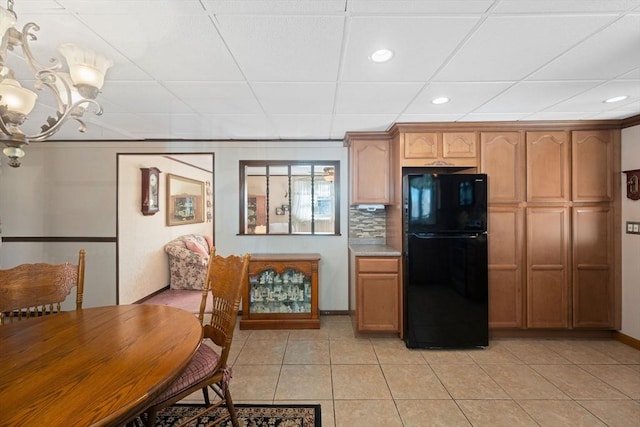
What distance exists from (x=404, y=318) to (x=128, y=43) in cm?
313

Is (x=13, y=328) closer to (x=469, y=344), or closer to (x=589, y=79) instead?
(x=469, y=344)

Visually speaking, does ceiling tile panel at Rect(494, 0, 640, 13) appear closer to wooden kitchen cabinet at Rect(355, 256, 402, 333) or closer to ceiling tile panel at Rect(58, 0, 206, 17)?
ceiling tile panel at Rect(58, 0, 206, 17)

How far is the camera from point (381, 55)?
1.69m

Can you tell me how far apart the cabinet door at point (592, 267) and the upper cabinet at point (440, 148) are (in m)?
1.30

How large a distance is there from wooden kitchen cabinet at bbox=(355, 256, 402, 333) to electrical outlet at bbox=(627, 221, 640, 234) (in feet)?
7.67

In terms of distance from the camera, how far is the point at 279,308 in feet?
11.4

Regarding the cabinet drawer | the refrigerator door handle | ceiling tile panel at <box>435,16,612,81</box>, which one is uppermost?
ceiling tile panel at <box>435,16,612,81</box>

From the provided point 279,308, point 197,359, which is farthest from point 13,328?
point 279,308

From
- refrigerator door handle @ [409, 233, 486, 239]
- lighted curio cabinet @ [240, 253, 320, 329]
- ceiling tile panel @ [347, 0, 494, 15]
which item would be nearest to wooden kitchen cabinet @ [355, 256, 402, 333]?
refrigerator door handle @ [409, 233, 486, 239]

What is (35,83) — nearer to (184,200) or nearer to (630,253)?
(184,200)

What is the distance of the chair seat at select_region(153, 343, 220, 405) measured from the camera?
142cm

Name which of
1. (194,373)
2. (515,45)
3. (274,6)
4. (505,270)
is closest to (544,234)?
(505,270)

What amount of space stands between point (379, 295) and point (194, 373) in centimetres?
197

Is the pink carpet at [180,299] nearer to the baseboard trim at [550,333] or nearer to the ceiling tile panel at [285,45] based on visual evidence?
the ceiling tile panel at [285,45]
